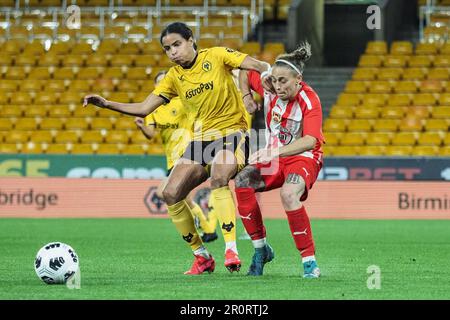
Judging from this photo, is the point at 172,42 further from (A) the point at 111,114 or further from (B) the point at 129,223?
(A) the point at 111,114

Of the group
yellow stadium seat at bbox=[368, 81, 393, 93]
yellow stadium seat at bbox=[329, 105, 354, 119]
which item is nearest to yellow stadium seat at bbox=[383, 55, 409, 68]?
yellow stadium seat at bbox=[368, 81, 393, 93]

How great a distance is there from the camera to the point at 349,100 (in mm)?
23172

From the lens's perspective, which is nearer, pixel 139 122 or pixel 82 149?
pixel 139 122

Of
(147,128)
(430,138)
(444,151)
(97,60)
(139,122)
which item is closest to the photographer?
(139,122)

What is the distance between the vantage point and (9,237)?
1434 cm

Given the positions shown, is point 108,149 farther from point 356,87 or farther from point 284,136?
point 284,136

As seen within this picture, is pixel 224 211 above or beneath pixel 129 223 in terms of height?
above

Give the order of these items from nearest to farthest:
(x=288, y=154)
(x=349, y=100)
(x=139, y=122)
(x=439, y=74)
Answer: (x=288, y=154) < (x=139, y=122) < (x=439, y=74) < (x=349, y=100)

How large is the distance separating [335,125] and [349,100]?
877 millimetres

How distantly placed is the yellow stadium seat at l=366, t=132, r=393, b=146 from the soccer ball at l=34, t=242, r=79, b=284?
14.4 m

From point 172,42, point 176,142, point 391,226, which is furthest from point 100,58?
point 172,42

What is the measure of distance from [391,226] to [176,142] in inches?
213

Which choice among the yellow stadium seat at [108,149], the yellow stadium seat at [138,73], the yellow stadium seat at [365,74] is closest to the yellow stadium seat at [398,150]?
the yellow stadium seat at [365,74]

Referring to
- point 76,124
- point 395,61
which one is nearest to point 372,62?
point 395,61
